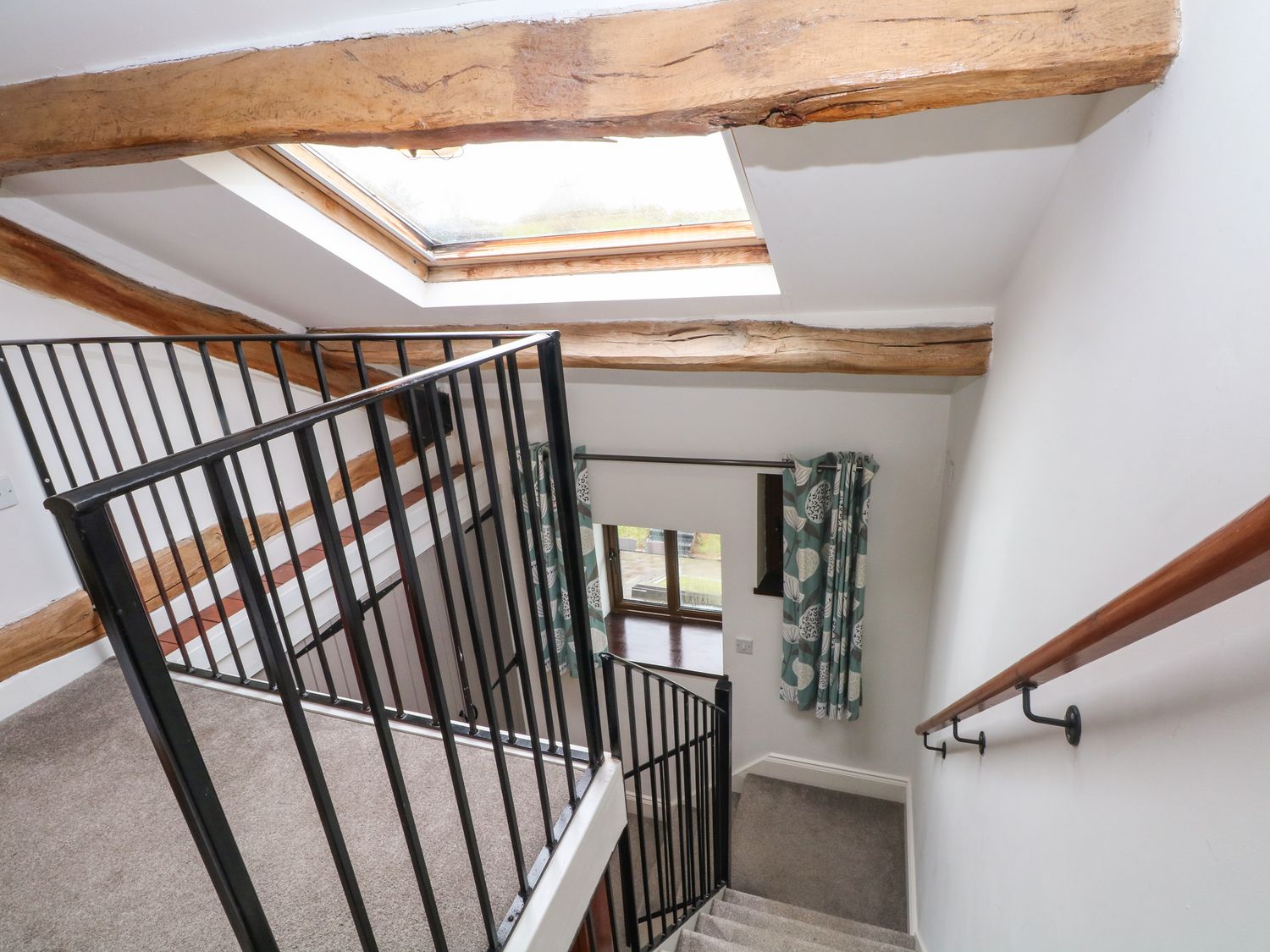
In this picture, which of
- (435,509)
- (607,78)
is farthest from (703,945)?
(607,78)

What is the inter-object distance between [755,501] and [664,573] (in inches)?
47.2

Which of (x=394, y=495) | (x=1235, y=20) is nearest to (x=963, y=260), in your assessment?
(x=1235, y=20)

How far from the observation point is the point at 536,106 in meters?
1.42

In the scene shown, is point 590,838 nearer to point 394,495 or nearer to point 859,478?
point 394,495

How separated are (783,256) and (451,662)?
10.1 ft

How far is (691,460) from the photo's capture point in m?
3.65

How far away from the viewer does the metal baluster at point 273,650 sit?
615mm

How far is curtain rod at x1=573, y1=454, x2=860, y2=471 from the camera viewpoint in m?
3.44

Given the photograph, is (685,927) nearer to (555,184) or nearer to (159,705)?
(159,705)

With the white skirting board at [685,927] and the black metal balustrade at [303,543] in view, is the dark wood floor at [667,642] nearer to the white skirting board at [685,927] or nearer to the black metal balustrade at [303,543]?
the black metal balustrade at [303,543]

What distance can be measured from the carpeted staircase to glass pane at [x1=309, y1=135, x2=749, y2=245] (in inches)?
108

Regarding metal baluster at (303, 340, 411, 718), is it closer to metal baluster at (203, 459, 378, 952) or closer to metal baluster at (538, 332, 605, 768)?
metal baluster at (203, 459, 378, 952)

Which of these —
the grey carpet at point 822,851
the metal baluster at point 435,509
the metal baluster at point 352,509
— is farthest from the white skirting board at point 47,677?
the grey carpet at point 822,851

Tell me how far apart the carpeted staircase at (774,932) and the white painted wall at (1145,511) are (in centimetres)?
106
